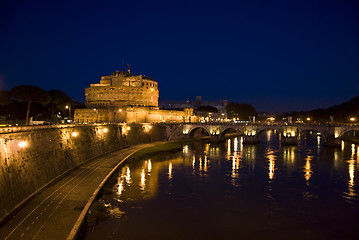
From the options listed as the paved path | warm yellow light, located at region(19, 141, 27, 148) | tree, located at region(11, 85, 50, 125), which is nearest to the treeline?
tree, located at region(11, 85, 50, 125)

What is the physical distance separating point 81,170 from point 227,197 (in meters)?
13.6

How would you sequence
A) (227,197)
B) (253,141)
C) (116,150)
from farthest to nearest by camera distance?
(253,141), (116,150), (227,197)

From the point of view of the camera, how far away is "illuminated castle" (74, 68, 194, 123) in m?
70.2

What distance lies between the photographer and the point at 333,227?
59.7ft

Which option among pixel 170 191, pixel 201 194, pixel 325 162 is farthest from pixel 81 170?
pixel 325 162

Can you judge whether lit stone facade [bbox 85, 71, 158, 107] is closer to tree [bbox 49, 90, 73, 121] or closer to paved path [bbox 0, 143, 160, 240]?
tree [bbox 49, 90, 73, 121]

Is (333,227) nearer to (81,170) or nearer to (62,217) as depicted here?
(62,217)

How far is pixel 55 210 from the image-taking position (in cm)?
1650

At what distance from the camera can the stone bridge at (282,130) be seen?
57250mm

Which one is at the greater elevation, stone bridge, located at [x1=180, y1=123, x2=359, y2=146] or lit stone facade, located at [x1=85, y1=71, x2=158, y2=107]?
lit stone facade, located at [x1=85, y1=71, x2=158, y2=107]

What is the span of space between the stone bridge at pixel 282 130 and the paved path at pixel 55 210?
44.9 meters

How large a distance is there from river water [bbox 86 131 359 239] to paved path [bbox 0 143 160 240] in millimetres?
1672

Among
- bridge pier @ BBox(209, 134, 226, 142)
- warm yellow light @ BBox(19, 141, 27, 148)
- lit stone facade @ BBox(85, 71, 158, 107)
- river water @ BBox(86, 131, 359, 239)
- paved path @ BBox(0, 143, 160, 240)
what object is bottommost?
river water @ BBox(86, 131, 359, 239)

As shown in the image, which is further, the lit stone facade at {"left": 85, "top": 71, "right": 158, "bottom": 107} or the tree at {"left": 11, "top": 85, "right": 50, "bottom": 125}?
the lit stone facade at {"left": 85, "top": 71, "right": 158, "bottom": 107}
